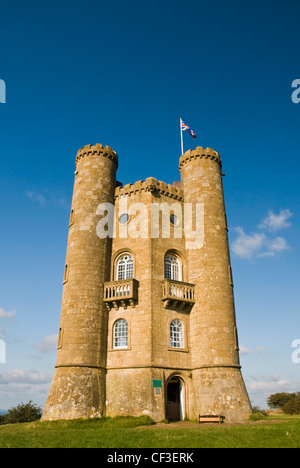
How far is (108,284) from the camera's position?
27.5 metres

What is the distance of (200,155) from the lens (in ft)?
105

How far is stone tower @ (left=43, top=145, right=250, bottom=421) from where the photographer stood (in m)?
24.3

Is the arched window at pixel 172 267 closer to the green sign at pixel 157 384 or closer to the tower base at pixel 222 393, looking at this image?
the tower base at pixel 222 393

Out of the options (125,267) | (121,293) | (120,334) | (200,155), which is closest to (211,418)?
(120,334)

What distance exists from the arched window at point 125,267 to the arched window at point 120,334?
348 cm

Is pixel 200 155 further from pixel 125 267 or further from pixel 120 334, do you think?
pixel 120 334

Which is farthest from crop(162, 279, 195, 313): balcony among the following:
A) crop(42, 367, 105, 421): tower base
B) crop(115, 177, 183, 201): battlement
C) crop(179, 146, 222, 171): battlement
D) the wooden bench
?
crop(179, 146, 222, 171): battlement

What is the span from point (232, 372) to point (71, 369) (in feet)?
36.3

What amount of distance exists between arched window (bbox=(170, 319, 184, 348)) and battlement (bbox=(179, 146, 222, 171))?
14.2 metres

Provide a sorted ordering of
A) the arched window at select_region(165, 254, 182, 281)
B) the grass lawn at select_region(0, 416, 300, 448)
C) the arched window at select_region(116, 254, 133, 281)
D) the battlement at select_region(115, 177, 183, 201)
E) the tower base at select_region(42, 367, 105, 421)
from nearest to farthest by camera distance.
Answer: the grass lawn at select_region(0, 416, 300, 448) → the tower base at select_region(42, 367, 105, 421) → the arched window at select_region(116, 254, 133, 281) → the arched window at select_region(165, 254, 182, 281) → the battlement at select_region(115, 177, 183, 201)

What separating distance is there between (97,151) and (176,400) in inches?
820

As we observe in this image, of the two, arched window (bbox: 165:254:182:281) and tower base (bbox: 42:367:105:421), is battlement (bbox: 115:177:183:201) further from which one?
tower base (bbox: 42:367:105:421)

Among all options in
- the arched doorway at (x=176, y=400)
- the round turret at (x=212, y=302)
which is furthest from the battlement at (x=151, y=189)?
the arched doorway at (x=176, y=400)

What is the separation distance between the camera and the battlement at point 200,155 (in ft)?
105
